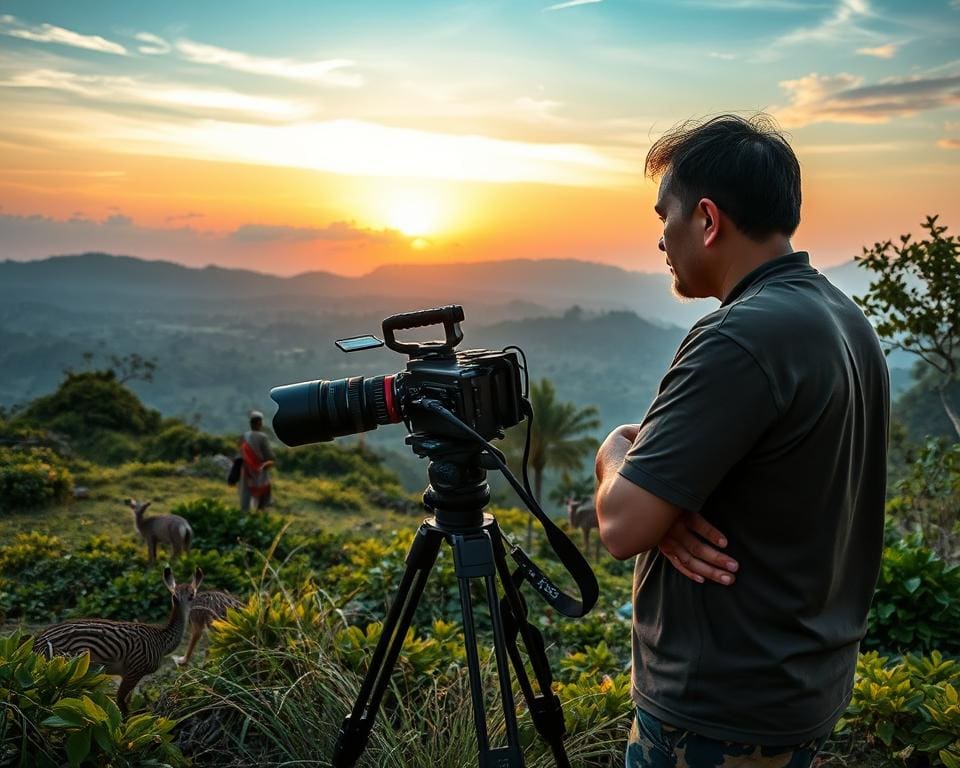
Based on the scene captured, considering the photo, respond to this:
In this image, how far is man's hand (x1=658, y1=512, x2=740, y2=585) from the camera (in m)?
1.64

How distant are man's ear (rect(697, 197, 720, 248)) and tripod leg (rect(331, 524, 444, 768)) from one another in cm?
114

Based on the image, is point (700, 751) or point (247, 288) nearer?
point (700, 751)

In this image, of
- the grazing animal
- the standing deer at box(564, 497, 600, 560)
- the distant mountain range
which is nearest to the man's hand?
the grazing animal

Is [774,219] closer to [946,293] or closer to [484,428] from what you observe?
[484,428]

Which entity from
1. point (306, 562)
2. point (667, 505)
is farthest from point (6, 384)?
point (667, 505)

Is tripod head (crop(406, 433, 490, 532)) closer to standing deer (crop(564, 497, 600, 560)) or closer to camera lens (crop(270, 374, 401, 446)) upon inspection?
camera lens (crop(270, 374, 401, 446))

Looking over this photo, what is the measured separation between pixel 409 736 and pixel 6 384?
89.4 metres

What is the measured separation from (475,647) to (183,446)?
14626 mm

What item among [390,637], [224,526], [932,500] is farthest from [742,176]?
[224,526]

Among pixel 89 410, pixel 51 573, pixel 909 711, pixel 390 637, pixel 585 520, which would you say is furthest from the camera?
pixel 89 410

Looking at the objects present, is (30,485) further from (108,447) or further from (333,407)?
(333,407)

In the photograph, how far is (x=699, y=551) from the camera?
1645 mm

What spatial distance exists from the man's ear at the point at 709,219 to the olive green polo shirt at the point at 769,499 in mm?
119

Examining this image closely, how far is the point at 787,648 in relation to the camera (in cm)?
167
